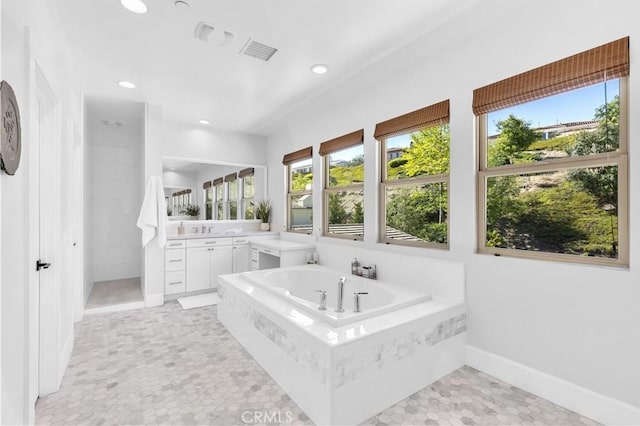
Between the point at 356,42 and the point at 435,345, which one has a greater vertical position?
the point at 356,42

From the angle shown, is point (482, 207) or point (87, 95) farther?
point (87, 95)

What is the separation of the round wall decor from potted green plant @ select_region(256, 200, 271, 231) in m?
3.96

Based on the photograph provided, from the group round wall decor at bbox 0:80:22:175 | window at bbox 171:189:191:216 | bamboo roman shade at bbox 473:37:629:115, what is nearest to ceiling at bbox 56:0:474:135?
bamboo roman shade at bbox 473:37:629:115

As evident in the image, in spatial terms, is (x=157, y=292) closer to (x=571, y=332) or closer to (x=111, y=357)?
(x=111, y=357)

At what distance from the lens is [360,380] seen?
5.86ft

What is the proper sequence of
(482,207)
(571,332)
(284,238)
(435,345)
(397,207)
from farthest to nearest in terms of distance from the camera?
1. (284,238)
2. (397,207)
3. (482,207)
4. (435,345)
5. (571,332)

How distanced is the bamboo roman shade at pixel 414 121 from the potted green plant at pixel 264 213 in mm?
2627

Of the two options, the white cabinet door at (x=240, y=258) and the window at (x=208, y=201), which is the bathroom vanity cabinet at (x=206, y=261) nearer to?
the white cabinet door at (x=240, y=258)

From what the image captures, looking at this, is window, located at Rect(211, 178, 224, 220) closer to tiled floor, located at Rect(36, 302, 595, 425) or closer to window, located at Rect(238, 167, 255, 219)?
window, located at Rect(238, 167, 255, 219)

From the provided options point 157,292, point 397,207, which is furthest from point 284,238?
point 397,207

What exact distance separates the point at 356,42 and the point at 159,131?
2.82 metres

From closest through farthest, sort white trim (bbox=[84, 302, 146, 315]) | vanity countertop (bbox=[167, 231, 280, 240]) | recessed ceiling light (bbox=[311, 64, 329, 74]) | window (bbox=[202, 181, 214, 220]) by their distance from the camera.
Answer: recessed ceiling light (bbox=[311, 64, 329, 74]), white trim (bbox=[84, 302, 146, 315]), vanity countertop (bbox=[167, 231, 280, 240]), window (bbox=[202, 181, 214, 220])

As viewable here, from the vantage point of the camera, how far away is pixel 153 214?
392 centimetres

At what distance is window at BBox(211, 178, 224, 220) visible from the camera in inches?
201
